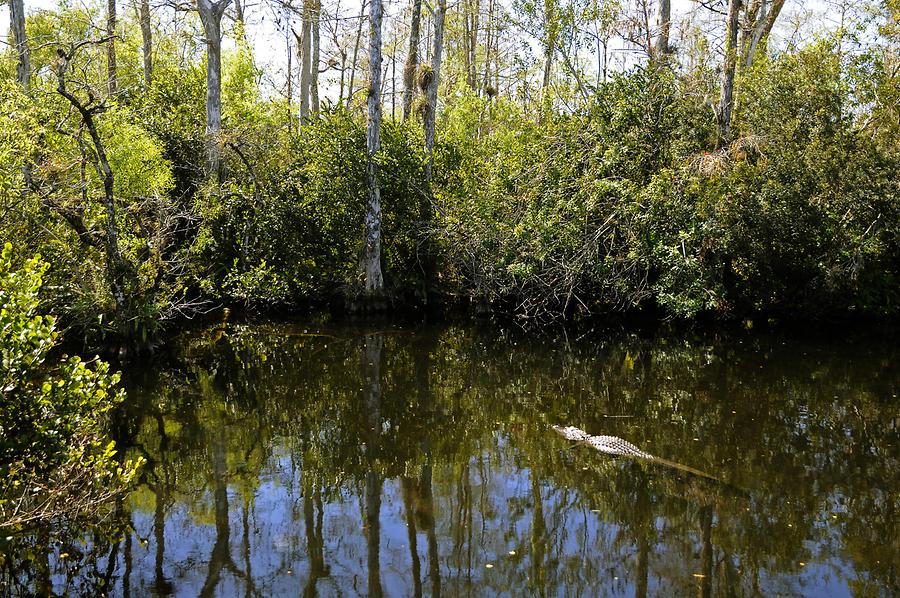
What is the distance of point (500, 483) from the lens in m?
7.13

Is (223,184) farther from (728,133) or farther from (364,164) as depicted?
(728,133)

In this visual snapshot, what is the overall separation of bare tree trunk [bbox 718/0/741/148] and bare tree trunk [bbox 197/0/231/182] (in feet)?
34.6

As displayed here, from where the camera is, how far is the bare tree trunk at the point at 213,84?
17250mm

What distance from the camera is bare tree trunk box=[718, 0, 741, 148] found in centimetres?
1441

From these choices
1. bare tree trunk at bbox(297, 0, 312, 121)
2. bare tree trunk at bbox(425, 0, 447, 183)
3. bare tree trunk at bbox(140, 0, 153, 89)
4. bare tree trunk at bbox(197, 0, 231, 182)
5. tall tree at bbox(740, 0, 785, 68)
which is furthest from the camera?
bare tree trunk at bbox(297, 0, 312, 121)

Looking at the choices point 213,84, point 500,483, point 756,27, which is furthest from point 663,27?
point 500,483

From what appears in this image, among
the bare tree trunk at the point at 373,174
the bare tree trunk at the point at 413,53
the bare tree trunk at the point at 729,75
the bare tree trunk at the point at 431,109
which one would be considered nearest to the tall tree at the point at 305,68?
the bare tree trunk at the point at 413,53

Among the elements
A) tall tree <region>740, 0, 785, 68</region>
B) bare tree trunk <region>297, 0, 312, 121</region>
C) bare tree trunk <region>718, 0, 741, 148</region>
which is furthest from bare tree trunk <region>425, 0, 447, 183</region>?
bare tree trunk <region>297, 0, 312, 121</region>

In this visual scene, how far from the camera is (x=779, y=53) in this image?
15.6 metres

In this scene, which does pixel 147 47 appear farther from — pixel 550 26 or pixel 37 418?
pixel 37 418

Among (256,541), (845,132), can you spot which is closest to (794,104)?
(845,132)

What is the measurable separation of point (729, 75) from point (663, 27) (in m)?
2.56

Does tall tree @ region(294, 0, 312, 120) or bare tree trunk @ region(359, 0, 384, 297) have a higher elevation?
tall tree @ region(294, 0, 312, 120)

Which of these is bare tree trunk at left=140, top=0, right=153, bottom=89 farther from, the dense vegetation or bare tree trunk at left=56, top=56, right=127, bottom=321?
bare tree trunk at left=56, top=56, right=127, bottom=321
